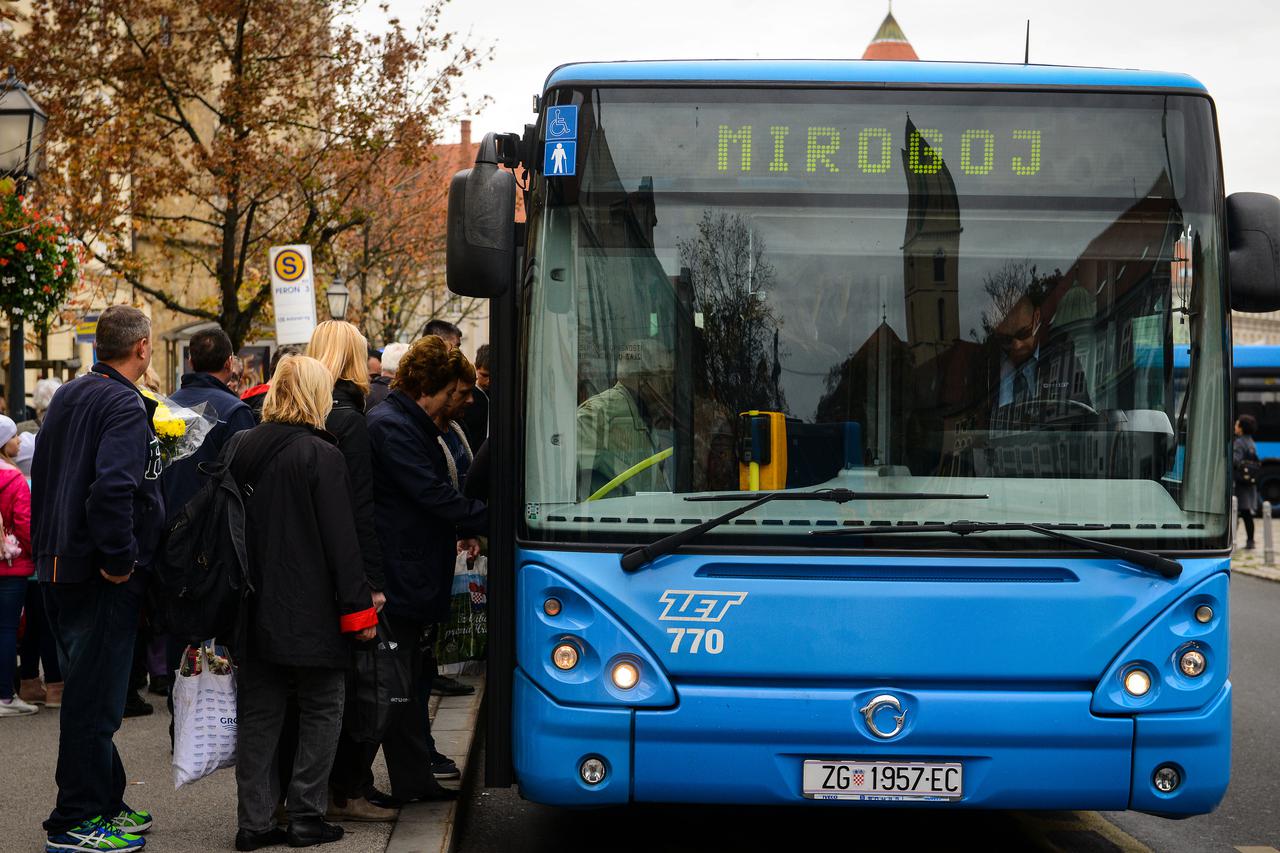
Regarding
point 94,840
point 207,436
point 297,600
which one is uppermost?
point 207,436

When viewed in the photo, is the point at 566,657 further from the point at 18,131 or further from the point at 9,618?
the point at 18,131

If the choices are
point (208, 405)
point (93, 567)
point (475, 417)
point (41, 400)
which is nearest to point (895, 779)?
point (93, 567)

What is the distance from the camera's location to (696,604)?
201 inches

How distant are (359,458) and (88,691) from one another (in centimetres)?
125

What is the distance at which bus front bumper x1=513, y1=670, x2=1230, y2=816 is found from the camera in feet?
16.7

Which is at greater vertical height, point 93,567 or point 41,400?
point 41,400

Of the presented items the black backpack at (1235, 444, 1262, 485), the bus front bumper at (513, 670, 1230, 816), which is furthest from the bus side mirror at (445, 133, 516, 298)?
the black backpack at (1235, 444, 1262, 485)

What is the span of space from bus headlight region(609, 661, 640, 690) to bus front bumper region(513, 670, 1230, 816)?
0.09 m

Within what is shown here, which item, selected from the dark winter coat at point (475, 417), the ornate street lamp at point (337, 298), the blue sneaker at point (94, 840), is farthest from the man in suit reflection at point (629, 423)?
the ornate street lamp at point (337, 298)

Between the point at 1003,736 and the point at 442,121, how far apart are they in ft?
64.4

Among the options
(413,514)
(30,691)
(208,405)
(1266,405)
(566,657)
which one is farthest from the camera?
(1266,405)

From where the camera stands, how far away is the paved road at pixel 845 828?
6.50 meters

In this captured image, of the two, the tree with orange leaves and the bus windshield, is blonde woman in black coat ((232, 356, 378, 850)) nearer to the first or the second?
the bus windshield

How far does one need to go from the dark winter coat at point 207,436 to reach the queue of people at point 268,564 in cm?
146
